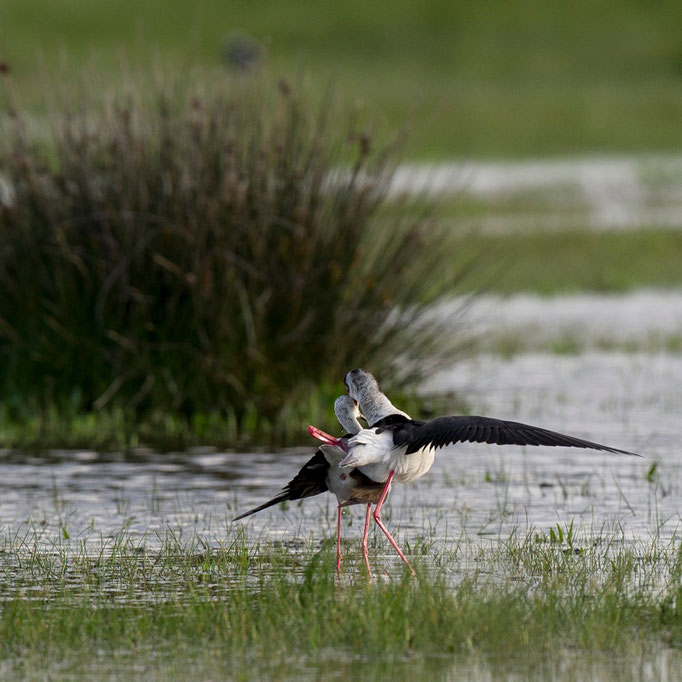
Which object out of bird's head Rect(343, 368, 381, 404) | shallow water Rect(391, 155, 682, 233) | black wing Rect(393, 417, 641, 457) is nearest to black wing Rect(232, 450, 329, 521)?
bird's head Rect(343, 368, 381, 404)

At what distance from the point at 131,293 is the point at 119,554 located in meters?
3.37

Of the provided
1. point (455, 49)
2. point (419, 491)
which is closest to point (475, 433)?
point (419, 491)

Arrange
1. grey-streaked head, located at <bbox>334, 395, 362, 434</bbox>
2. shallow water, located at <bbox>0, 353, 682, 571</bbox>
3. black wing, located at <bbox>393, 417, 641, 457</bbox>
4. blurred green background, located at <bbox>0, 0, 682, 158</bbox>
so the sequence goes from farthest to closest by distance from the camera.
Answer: blurred green background, located at <bbox>0, 0, 682, 158</bbox> → shallow water, located at <bbox>0, 353, 682, 571</bbox> → grey-streaked head, located at <bbox>334, 395, 362, 434</bbox> → black wing, located at <bbox>393, 417, 641, 457</bbox>

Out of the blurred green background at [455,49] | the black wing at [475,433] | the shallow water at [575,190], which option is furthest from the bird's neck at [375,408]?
the blurred green background at [455,49]


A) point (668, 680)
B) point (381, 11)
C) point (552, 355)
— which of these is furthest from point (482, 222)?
point (381, 11)

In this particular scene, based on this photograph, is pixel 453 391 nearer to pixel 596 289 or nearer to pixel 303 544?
pixel 303 544

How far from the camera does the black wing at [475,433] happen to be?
5758 millimetres

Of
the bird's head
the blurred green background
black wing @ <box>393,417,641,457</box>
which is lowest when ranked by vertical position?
black wing @ <box>393,417,641,457</box>

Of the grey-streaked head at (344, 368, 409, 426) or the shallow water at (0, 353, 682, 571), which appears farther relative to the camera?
the shallow water at (0, 353, 682, 571)

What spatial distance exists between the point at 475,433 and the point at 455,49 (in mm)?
62705

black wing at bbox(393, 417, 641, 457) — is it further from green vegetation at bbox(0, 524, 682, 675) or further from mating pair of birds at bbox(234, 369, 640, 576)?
green vegetation at bbox(0, 524, 682, 675)

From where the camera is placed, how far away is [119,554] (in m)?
6.44

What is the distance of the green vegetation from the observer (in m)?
4.87

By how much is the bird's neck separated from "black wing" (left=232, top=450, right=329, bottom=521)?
0.85 ft
